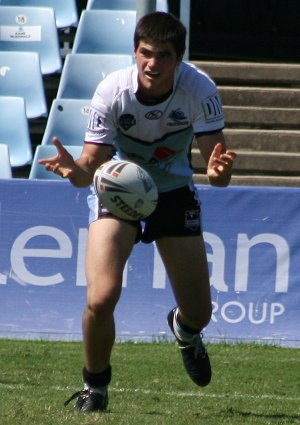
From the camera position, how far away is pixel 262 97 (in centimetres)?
1321

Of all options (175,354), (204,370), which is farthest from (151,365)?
(204,370)

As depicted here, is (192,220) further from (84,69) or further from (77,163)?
(84,69)

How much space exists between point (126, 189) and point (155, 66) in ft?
2.04

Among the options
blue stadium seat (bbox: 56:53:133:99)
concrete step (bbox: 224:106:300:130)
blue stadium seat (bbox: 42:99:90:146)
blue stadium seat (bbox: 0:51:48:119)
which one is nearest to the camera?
blue stadium seat (bbox: 42:99:90:146)

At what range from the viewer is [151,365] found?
825 centimetres

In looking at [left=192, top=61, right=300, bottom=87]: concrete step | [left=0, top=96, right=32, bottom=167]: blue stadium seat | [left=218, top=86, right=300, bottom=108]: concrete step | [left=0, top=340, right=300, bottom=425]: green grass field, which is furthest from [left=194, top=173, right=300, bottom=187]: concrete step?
[left=0, top=340, right=300, bottom=425]: green grass field

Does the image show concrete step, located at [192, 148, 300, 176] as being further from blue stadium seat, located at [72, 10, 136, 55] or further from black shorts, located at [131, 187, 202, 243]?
black shorts, located at [131, 187, 202, 243]

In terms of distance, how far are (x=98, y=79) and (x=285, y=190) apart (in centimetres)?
355

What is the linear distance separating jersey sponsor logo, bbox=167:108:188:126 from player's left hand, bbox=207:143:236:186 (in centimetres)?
35

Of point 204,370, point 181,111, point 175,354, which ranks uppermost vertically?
point 181,111

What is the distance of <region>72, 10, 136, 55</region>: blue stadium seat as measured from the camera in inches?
522

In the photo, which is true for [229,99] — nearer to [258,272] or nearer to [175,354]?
[258,272]

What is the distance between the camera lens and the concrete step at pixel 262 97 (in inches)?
516

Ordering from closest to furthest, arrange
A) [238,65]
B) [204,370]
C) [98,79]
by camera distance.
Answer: [204,370]
[98,79]
[238,65]
